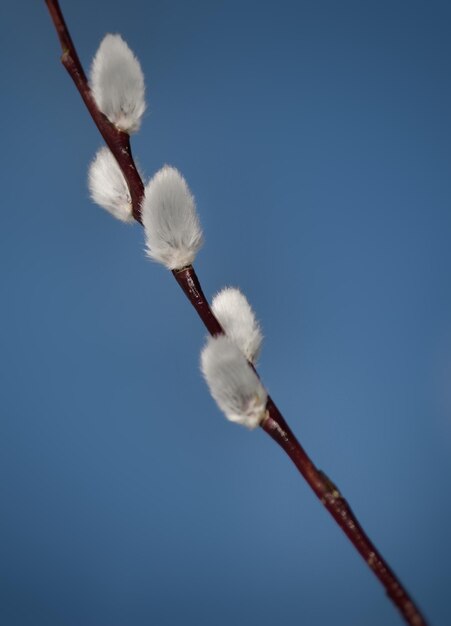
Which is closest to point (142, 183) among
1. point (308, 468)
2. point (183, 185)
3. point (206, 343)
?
point (183, 185)

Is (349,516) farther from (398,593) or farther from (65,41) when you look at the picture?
(65,41)

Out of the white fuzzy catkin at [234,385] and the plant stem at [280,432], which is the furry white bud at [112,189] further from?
the white fuzzy catkin at [234,385]

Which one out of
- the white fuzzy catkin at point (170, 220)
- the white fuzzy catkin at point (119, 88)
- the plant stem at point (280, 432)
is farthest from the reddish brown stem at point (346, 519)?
the white fuzzy catkin at point (119, 88)

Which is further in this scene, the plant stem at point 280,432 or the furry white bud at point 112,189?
the furry white bud at point 112,189

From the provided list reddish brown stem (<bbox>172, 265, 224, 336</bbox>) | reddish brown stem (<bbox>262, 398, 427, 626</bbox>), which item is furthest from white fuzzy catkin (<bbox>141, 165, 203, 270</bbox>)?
reddish brown stem (<bbox>262, 398, 427, 626</bbox>)

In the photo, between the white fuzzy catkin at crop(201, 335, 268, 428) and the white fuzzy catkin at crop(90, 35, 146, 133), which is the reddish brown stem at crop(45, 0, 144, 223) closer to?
the white fuzzy catkin at crop(90, 35, 146, 133)

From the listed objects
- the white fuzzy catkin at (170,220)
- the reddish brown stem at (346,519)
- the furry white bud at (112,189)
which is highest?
the furry white bud at (112,189)
